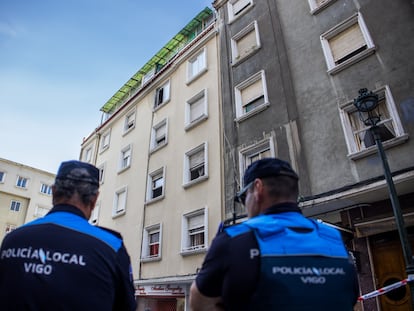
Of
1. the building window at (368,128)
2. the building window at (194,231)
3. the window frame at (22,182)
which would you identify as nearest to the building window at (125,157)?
the building window at (194,231)

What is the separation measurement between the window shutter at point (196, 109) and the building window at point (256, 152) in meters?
4.12

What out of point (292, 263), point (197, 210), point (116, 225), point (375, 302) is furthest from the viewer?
point (116, 225)

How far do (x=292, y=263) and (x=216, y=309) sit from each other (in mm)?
441

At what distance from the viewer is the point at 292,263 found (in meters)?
1.56

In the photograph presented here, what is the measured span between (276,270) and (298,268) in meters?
0.13

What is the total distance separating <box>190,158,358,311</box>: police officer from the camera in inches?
58.6

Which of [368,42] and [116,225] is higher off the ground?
[368,42]

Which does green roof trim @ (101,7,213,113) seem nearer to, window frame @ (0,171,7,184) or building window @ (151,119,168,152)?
building window @ (151,119,168,152)

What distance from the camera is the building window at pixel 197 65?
53.4 ft

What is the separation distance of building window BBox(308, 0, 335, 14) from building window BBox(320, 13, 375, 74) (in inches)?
46.2

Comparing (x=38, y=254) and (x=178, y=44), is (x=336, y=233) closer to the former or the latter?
(x=38, y=254)

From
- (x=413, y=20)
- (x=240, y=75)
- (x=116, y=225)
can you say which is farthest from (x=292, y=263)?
(x=116, y=225)

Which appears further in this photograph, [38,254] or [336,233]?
[336,233]

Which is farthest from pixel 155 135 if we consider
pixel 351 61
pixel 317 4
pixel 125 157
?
pixel 351 61
